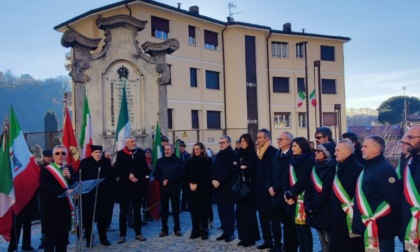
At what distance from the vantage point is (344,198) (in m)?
5.48

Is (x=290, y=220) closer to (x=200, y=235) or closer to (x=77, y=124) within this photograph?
(x=200, y=235)

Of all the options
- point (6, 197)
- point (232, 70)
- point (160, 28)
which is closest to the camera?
point (6, 197)

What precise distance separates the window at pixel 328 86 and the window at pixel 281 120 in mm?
4752

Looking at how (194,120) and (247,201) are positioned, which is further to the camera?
(194,120)

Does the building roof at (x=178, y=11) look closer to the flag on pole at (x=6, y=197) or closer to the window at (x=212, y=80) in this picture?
the window at (x=212, y=80)

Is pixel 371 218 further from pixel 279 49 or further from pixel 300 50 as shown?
pixel 300 50

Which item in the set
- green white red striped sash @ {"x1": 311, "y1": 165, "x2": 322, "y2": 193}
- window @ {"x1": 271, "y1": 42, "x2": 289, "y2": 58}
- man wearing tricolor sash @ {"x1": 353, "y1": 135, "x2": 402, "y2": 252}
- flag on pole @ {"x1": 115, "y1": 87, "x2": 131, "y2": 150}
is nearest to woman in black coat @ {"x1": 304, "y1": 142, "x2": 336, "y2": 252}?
green white red striped sash @ {"x1": 311, "y1": 165, "x2": 322, "y2": 193}

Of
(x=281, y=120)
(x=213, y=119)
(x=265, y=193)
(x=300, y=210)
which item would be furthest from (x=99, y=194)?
(x=281, y=120)

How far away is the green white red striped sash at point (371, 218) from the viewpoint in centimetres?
494

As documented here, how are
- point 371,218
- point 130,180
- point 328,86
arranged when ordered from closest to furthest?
point 371,218
point 130,180
point 328,86

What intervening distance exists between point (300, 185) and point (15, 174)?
4.81 metres

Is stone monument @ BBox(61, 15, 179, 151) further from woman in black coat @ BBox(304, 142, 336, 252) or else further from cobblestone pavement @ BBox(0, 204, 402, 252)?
woman in black coat @ BBox(304, 142, 336, 252)

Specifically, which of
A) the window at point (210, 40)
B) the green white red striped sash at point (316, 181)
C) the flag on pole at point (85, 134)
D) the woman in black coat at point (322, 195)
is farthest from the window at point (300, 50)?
the green white red striped sash at point (316, 181)

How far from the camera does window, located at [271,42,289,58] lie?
37.9 m
